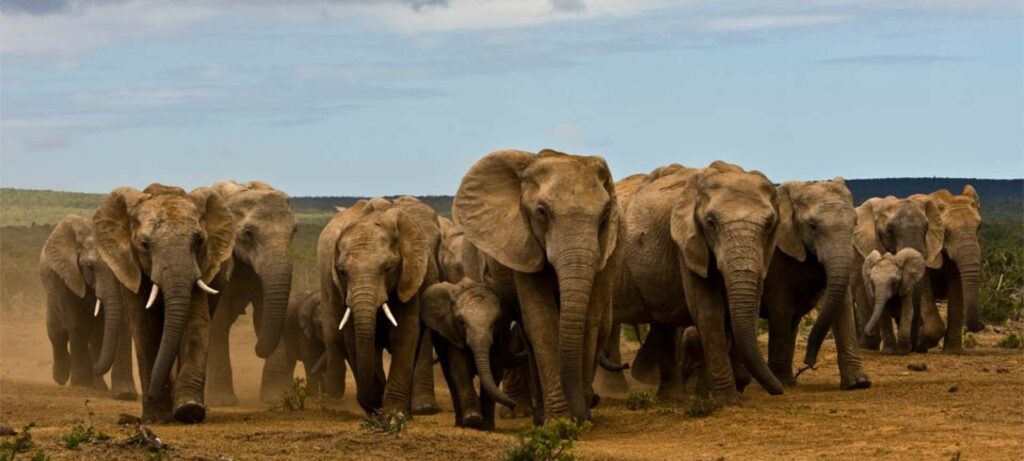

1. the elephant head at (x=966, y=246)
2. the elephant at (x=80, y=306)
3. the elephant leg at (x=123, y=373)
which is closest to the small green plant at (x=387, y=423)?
the elephant leg at (x=123, y=373)

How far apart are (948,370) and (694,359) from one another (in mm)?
4123

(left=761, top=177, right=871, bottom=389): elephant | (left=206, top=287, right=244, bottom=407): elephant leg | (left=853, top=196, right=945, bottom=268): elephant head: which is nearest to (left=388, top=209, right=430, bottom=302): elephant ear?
(left=761, top=177, right=871, bottom=389): elephant

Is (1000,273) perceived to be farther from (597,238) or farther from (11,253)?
(11,253)

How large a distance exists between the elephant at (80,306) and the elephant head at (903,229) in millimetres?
9387

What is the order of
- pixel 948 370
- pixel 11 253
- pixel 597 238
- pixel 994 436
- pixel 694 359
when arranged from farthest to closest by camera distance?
1. pixel 11 253
2. pixel 948 370
3. pixel 694 359
4. pixel 597 238
5. pixel 994 436

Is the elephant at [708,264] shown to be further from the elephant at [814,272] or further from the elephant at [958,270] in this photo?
the elephant at [958,270]

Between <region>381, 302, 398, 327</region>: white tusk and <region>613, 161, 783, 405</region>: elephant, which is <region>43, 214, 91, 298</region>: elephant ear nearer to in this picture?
<region>613, 161, 783, 405</region>: elephant

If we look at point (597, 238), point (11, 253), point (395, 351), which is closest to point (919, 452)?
point (597, 238)

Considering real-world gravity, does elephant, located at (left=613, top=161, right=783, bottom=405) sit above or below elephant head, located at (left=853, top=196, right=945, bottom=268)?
below

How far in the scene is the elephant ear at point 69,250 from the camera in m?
24.9

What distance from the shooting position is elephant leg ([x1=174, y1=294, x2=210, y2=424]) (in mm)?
17844

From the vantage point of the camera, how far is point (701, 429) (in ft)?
54.4

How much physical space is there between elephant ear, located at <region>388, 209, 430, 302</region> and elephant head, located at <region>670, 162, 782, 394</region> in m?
2.36

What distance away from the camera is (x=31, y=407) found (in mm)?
20547
